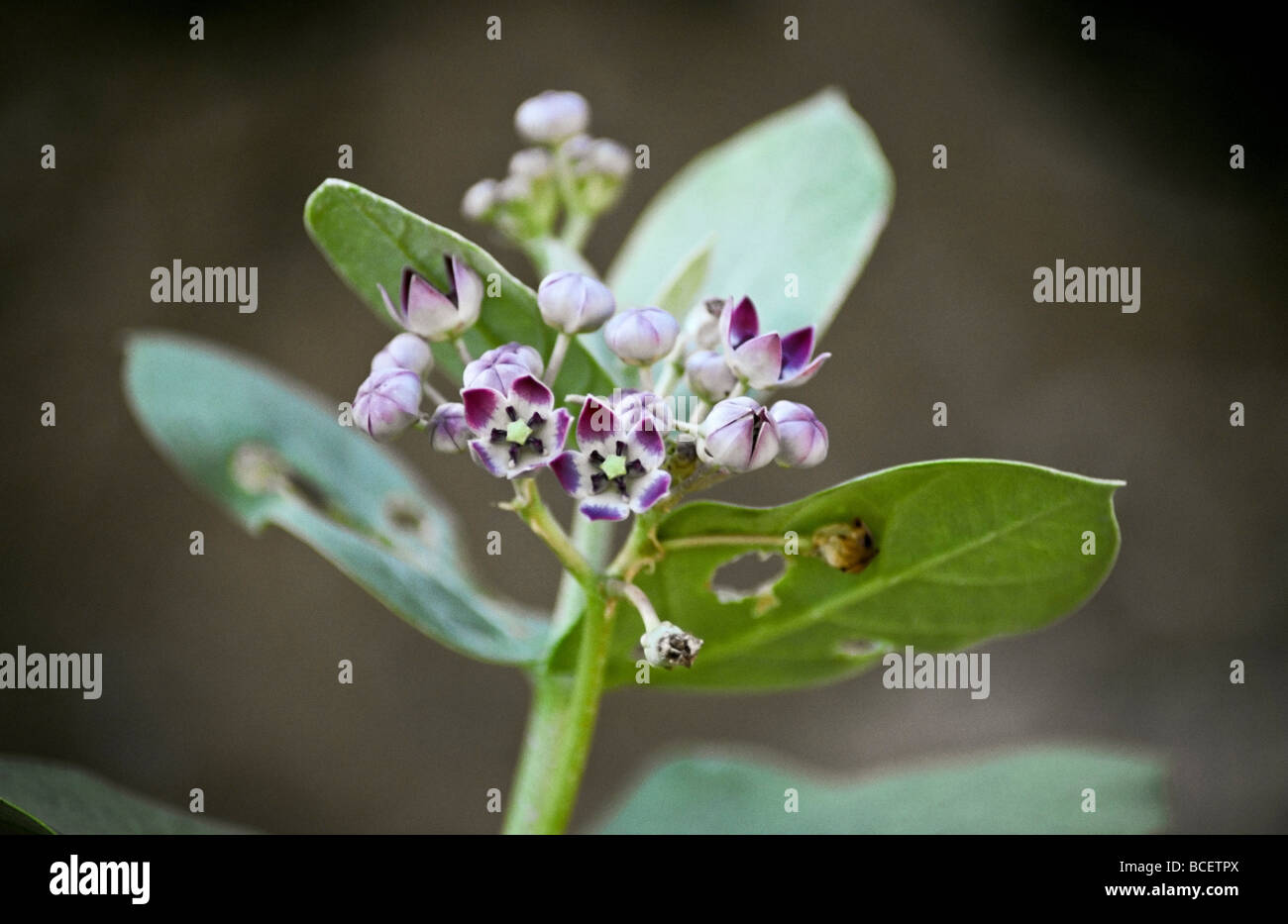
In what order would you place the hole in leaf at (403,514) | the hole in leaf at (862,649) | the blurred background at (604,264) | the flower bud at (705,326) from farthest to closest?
1. the blurred background at (604,264)
2. the hole in leaf at (403,514)
3. the hole in leaf at (862,649)
4. the flower bud at (705,326)

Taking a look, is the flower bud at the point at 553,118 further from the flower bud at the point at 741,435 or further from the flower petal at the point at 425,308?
the flower bud at the point at 741,435

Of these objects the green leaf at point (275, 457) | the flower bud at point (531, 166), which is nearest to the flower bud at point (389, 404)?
Result: the green leaf at point (275, 457)

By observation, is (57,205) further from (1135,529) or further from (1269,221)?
(1269,221)

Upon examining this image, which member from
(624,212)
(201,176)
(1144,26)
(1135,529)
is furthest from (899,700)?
(201,176)

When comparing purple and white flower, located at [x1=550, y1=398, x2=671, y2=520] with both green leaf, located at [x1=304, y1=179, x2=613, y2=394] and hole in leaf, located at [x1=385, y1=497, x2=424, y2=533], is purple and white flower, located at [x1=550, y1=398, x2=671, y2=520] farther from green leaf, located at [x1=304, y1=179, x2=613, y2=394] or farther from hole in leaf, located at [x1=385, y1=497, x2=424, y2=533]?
hole in leaf, located at [x1=385, y1=497, x2=424, y2=533]

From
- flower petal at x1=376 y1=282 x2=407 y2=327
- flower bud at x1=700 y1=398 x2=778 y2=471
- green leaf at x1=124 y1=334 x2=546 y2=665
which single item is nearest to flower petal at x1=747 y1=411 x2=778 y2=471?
flower bud at x1=700 y1=398 x2=778 y2=471

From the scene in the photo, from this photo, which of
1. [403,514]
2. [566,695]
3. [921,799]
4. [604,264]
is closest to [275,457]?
[403,514]

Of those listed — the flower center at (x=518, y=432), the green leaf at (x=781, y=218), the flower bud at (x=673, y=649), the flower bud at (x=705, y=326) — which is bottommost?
the flower bud at (x=673, y=649)
